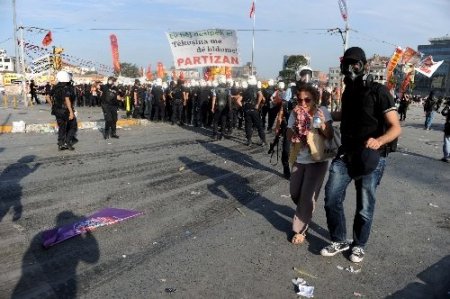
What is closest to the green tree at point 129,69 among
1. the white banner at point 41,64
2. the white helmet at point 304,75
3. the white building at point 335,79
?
the white building at point 335,79

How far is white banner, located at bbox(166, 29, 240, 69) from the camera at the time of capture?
1391 cm

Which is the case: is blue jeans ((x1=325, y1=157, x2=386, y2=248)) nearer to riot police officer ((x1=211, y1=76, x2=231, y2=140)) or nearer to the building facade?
riot police officer ((x1=211, y1=76, x2=231, y2=140))

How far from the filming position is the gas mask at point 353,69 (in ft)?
13.3

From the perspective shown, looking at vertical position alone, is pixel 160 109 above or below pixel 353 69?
below

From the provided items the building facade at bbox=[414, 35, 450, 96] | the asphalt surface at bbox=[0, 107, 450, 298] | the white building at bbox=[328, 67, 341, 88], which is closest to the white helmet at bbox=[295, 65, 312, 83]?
the white building at bbox=[328, 67, 341, 88]

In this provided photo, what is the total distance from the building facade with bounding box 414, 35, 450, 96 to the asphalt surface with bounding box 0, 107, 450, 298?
429ft

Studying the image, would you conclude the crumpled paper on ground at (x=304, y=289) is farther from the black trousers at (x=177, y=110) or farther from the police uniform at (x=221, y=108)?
the black trousers at (x=177, y=110)

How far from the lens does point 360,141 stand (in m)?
4.05

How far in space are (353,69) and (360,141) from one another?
70cm

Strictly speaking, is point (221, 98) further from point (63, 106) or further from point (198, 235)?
point (198, 235)

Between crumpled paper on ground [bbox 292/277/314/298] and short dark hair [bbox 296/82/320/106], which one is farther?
short dark hair [bbox 296/82/320/106]

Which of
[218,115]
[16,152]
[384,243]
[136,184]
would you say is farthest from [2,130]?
[384,243]

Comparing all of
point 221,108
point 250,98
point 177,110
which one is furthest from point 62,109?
point 177,110

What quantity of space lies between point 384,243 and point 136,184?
4.21 meters
